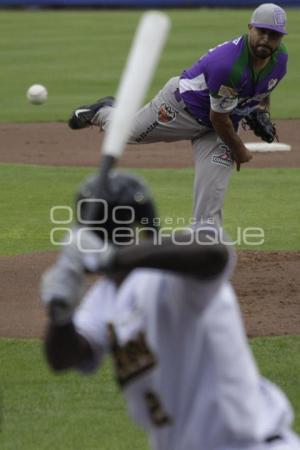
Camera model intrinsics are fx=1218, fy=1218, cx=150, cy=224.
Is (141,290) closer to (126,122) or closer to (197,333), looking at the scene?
(197,333)

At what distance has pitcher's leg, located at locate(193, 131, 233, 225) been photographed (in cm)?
990

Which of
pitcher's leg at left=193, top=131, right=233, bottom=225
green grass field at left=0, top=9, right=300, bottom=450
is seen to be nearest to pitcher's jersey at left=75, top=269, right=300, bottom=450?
green grass field at left=0, top=9, right=300, bottom=450

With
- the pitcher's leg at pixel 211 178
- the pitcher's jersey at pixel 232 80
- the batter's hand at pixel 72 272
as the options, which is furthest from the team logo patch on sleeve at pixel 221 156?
the batter's hand at pixel 72 272

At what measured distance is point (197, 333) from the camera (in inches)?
153

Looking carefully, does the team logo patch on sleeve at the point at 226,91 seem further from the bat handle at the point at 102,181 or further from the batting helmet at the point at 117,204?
the bat handle at the point at 102,181

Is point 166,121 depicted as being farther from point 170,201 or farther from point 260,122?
point 170,201

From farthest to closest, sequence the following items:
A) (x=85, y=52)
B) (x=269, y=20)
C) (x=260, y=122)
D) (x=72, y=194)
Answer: (x=85, y=52) → (x=72, y=194) → (x=260, y=122) → (x=269, y=20)

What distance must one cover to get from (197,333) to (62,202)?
10.2 meters

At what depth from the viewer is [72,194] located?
569 inches

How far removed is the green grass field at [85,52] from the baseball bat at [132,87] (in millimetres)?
17310

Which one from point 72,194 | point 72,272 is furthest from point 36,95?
point 72,272

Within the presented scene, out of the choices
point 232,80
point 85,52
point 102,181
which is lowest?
point 85,52

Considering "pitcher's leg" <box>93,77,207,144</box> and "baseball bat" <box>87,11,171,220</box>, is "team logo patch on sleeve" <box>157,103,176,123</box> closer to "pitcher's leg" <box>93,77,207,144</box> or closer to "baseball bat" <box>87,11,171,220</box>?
"pitcher's leg" <box>93,77,207,144</box>

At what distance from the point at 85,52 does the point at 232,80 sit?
22.8m
